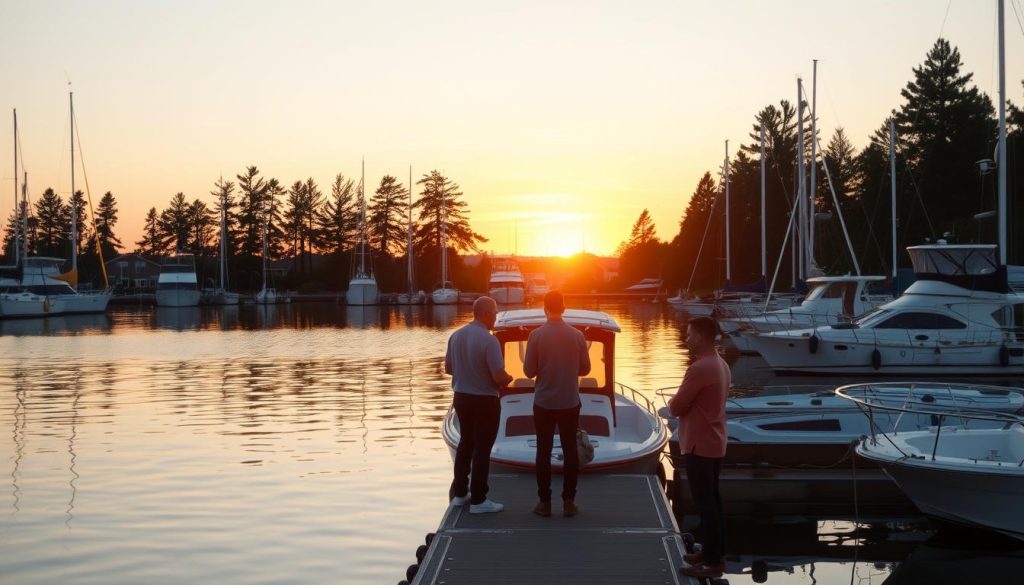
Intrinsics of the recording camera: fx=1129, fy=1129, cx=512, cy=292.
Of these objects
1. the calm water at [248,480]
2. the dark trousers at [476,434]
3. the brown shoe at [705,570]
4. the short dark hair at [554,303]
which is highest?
the short dark hair at [554,303]

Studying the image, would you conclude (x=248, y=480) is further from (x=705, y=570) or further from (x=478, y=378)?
(x=705, y=570)

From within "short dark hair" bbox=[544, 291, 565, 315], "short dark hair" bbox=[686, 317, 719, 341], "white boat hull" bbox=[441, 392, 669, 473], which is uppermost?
"short dark hair" bbox=[544, 291, 565, 315]

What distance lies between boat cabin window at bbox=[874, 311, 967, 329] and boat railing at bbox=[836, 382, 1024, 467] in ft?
45.2

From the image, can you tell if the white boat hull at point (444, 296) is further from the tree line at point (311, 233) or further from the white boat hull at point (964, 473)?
the white boat hull at point (964, 473)

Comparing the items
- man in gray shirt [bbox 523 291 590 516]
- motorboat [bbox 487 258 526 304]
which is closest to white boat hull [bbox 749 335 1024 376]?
man in gray shirt [bbox 523 291 590 516]

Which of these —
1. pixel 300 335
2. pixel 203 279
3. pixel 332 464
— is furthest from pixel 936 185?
pixel 203 279

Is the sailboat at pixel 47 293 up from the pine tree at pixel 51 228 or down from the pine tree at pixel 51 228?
down

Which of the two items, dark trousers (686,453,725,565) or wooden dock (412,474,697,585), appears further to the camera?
wooden dock (412,474,697,585)

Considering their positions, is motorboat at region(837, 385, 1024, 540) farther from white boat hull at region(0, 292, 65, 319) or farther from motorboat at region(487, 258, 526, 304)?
motorboat at region(487, 258, 526, 304)

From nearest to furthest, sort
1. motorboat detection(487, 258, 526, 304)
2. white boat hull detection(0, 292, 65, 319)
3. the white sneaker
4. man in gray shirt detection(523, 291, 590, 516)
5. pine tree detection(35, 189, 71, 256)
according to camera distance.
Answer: man in gray shirt detection(523, 291, 590, 516) → the white sneaker → white boat hull detection(0, 292, 65, 319) → motorboat detection(487, 258, 526, 304) → pine tree detection(35, 189, 71, 256)

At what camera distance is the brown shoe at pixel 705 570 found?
31.4 ft

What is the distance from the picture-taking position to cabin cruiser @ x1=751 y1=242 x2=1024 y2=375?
32125 mm

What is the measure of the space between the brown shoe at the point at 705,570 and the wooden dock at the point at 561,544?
7 cm

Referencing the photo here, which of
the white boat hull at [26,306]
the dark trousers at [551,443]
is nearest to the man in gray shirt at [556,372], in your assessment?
the dark trousers at [551,443]
